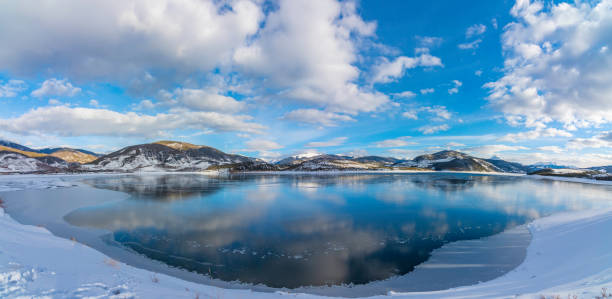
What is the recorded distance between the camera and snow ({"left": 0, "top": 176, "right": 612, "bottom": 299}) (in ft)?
23.1

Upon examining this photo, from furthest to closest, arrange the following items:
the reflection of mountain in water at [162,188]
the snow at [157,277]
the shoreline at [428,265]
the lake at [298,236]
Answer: the reflection of mountain in water at [162,188] < the lake at [298,236] < the shoreline at [428,265] < the snow at [157,277]

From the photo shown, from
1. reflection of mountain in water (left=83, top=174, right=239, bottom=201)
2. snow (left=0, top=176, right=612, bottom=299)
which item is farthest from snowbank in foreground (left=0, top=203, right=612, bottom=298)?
reflection of mountain in water (left=83, top=174, right=239, bottom=201)

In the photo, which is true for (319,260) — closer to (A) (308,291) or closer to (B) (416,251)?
(A) (308,291)

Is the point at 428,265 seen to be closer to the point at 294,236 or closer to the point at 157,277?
the point at 294,236

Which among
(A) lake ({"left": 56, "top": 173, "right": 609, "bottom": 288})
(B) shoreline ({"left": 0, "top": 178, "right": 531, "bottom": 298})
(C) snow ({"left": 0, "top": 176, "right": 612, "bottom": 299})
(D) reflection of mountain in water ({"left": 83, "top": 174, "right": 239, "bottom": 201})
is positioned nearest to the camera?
(C) snow ({"left": 0, "top": 176, "right": 612, "bottom": 299})

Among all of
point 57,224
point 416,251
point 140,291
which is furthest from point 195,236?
point 416,251

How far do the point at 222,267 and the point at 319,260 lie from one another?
5235mm

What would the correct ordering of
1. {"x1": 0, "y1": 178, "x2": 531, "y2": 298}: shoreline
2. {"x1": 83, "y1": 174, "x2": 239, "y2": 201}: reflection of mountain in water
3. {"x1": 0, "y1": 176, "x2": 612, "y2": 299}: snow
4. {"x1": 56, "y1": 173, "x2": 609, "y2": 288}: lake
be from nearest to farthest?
1. {"x1": 0, "y1": 176, "x2": 612, "y2": 299}: snow
2. {"x1": 0, "y1": 178, "x2": 531, "y2": 298}: shoreline
3. {"x1": 56, "y1": 173, "x2": 609, "y2": 288}: lake
4. {"x1": 83, "y1": 174, "x2": 239, "y2": 201}: reflection of mountain in water

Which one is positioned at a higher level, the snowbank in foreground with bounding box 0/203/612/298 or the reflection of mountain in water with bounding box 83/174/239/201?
the snowbank in foreground with bounding box 0/203/612/298

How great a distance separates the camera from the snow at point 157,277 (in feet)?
23.1

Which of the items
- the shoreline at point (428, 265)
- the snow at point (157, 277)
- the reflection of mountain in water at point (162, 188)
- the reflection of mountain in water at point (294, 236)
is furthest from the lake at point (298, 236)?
the reflection of mountain in water at point (162, 188)

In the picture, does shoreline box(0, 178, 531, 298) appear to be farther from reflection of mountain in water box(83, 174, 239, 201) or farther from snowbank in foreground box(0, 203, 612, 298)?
reflection of mountain in water box(83, 174, 239, 201)

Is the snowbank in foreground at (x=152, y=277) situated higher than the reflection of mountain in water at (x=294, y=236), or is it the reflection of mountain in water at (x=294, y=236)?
the snowbank in foreground at (x=152, y=277)

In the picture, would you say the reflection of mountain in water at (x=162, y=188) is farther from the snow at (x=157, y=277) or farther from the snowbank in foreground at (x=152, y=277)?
the snow at (x=157, y=277)
